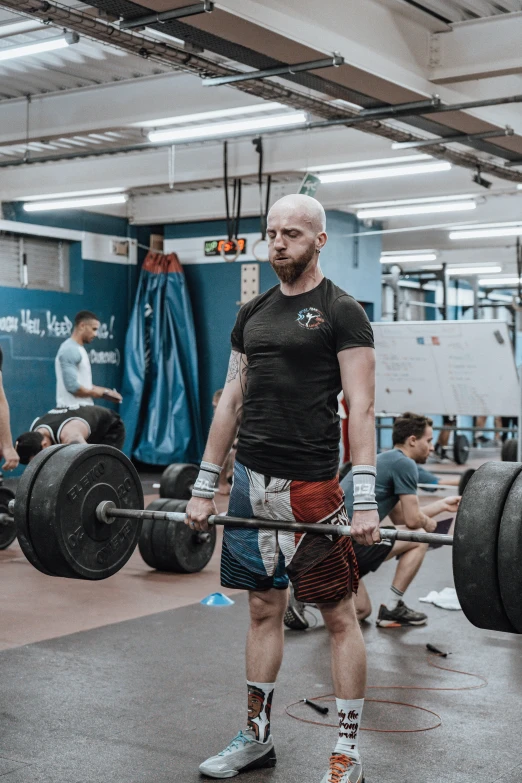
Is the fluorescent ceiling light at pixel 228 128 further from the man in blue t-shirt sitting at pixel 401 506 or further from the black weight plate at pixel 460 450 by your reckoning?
the black weight plate at pixel 460 450

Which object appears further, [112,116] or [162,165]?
[162,165]

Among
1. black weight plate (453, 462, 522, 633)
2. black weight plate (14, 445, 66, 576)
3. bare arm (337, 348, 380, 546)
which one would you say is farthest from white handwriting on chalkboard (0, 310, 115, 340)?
black weight plate (453, 462, 522, 633)

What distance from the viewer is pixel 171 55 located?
3949 millimetres

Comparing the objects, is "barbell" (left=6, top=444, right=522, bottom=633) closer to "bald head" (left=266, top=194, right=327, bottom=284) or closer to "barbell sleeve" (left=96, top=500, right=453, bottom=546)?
"barbell sleeve" (left=96, top=500, right=453, bottom=546)

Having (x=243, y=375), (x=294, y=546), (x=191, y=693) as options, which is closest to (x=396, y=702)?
(x=191, y=693)

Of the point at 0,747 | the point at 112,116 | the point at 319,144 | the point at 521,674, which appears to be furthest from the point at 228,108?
the point at 0,747

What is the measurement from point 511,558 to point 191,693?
122 cm

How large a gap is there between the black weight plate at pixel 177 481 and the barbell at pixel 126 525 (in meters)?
2.88

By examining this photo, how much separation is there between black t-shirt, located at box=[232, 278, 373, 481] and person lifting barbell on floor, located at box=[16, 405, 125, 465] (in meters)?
2.71

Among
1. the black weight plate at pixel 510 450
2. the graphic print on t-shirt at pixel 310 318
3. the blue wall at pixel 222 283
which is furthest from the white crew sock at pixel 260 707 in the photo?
the blue wall at pixel 222 283

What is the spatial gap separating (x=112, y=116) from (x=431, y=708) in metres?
4.35

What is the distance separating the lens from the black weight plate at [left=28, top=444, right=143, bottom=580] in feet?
7.59

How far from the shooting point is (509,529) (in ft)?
6.08

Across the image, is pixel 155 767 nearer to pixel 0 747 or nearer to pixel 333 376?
pixel 0 747
